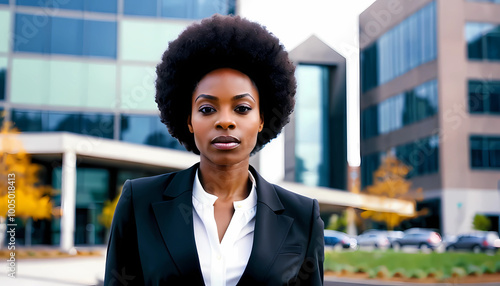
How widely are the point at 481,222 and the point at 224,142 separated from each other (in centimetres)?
3106

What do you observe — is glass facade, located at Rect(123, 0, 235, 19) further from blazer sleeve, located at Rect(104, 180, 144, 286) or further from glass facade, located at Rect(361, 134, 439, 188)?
blazer sleeve, located at Rect(104, 180, 144, 286)

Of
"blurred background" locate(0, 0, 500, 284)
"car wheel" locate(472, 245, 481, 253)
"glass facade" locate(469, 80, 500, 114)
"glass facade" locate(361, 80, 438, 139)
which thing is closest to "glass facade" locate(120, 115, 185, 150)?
"blurred background" locate(0, 0, 500, 284)

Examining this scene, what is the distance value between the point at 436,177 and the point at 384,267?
1973 centimetres

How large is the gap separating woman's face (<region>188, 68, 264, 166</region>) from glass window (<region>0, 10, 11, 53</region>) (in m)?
25.2

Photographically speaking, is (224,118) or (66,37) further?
(66,37)

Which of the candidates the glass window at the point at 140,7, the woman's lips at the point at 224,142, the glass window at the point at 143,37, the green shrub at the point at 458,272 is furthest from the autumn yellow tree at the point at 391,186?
the woman's lips at the point at 224,142

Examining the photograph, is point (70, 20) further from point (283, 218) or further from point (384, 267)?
point (283, 218)


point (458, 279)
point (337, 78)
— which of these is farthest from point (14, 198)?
point (337, 78)

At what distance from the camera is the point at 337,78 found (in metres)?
31.8

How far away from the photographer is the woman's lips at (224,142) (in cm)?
180

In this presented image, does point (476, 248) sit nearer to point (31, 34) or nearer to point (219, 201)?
point (31, 34)

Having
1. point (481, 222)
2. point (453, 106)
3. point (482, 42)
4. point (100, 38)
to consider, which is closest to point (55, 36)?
point (100, 38)

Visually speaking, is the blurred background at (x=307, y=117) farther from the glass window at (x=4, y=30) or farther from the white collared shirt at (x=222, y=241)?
the white collared shirt at (x=222, y=241)

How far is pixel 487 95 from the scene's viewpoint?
31219 mm
